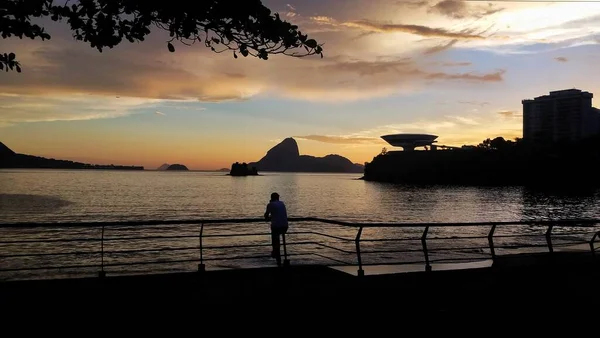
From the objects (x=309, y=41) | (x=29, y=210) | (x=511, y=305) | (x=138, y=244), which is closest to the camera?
(x=309, y=41)

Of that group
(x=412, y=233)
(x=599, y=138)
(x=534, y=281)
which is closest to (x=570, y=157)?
(x=599, y=138)

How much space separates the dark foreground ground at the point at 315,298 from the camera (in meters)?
7.83

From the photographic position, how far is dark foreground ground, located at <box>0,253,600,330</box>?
7.83m

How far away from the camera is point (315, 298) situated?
9109 millimetres

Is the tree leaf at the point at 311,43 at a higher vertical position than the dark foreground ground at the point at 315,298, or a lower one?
higher

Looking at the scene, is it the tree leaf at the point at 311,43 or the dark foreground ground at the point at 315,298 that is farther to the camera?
the dark foreground ground at the point at 315,298

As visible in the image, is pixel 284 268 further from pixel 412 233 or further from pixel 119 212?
pixel 119 212

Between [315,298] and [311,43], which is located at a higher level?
[311,43]

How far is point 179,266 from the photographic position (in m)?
32.8

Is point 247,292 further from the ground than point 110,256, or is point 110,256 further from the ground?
point 247,292

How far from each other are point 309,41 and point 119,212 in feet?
258

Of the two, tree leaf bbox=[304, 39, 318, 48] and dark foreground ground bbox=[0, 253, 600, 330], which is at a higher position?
tree leaf bbox=[304, 39, 318, 48]

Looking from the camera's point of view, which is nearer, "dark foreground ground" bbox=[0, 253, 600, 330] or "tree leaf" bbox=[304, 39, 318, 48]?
"tree leaf" bbox=[304, 39, 318, 48]

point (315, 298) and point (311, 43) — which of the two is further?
point (315, 298)
